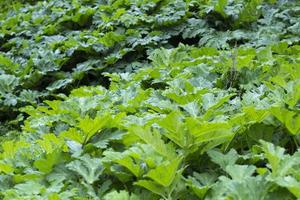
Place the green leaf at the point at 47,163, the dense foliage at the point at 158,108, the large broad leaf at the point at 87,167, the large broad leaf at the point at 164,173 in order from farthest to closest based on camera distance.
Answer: the green leaf at the point at 47,163 → the large broad leaf at the point at 87,167 → the dense foliage at the point at 158,108 → the large broad leaf at the point at 164,173

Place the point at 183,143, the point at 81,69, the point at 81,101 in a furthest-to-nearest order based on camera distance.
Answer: the point at 81,69 → the point at 81,101 → the point at 183,143

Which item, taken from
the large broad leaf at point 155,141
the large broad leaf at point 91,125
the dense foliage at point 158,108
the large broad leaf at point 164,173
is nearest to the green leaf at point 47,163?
the dense foliage at point 158,108

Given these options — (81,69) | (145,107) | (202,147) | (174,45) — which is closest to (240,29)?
(174,45)

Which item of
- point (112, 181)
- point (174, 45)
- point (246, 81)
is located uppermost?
point (112, 181)

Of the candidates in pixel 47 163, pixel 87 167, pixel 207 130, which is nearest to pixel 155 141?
pixel 207 130

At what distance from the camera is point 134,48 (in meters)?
5.51

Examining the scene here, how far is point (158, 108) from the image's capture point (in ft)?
8.99

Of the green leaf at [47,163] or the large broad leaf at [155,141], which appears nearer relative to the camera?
the large broad leaf at [155,141]

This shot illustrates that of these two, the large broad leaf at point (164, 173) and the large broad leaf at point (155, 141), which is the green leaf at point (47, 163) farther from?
the large broad leaf at point (164, 173)

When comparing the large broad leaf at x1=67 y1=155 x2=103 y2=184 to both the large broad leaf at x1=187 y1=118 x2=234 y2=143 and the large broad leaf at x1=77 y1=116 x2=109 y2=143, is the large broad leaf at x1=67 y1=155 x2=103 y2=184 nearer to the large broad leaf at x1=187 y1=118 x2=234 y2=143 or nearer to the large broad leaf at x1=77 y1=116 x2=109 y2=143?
the large broad leaf at x1=77 y1=116 x2=109 y2=143

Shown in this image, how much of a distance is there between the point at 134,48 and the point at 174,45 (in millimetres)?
567

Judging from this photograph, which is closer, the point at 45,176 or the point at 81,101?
the point at 45,176

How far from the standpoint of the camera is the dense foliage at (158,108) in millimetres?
2029

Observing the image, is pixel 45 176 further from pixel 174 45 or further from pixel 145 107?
pixel 174 45
